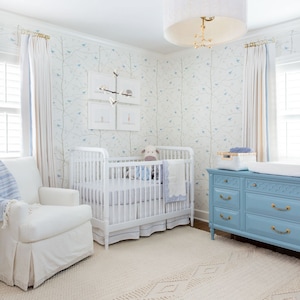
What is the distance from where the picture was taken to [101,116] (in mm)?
3779

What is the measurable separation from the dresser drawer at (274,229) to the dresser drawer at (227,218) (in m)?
0.12

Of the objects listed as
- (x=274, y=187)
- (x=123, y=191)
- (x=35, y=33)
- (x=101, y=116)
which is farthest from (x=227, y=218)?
(x=35, y=33)

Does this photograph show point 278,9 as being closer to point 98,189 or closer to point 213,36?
point 213,36

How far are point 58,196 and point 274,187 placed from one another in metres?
1.94

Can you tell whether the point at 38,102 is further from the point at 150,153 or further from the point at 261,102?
the point at 261,102

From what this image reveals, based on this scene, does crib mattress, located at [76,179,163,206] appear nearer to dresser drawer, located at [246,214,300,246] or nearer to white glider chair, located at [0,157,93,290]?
white glider chair, located at [0,157,93,290]

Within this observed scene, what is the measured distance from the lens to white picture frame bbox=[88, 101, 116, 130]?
3686mm

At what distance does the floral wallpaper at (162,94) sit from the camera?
3424 millimetres

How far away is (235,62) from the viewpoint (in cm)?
362

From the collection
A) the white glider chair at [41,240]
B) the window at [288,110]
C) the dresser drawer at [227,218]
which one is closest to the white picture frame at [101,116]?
the white glider chair at [41,240]

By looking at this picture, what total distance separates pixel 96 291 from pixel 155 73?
3119 mm

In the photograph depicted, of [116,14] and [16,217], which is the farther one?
[116,14]

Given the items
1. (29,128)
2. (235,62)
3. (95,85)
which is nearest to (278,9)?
(235,62)

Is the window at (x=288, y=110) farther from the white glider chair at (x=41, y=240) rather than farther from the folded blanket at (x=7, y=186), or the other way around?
the folded blanket at (x=7, y=186)
